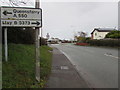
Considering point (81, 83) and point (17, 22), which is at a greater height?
point (17, 22)

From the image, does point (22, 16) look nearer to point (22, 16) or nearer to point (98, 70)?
point (22, 16)

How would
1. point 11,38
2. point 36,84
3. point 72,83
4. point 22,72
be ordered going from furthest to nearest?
1. point 11,38
2. point 22,72
3. point 72,83
4. point 36,84

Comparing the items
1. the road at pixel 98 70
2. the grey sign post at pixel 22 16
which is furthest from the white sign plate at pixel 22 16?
the road at pixel 98 70

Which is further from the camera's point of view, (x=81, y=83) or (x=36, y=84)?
(x=81, y=83)

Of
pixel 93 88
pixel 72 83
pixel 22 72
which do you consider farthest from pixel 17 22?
pixel 93 88

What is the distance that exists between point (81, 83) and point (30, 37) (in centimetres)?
1133

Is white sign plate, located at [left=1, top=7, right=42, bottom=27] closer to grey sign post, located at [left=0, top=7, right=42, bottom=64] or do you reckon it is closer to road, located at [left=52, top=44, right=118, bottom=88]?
grey sign post, located at [left=0, top=7, right=42, bottom=64]

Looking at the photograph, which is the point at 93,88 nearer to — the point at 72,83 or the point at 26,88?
the point at 72,83

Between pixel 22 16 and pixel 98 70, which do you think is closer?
pixel 22 16

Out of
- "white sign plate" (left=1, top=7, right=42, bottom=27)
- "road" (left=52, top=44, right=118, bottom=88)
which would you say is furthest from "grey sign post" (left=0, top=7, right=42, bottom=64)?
"road" (left=52, top=44, right=118, bottom=88)

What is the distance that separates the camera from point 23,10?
5.51 metres

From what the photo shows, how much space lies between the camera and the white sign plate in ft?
18.1

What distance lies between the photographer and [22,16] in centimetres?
551

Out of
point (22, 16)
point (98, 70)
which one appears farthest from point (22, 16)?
point (98, 70)
